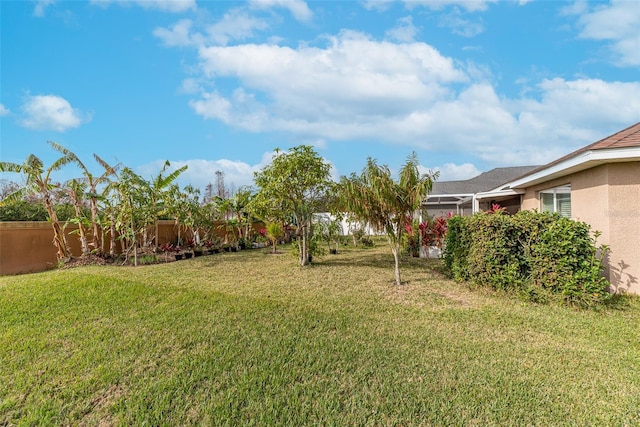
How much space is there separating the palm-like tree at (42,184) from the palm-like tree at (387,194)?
10766 millimetres

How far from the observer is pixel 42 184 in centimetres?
1079

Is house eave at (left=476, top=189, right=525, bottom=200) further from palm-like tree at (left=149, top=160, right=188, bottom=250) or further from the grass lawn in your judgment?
palm-like tree at (left=149, top=160, right=188, bottom=250)

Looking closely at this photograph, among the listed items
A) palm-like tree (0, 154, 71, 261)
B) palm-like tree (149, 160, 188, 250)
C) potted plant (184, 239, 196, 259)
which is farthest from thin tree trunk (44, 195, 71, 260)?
potted plant (184, 239, 196, 259)

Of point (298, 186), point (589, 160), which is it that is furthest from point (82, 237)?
point (589, 160)

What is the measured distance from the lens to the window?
843 centimetres

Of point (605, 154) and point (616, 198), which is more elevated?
point (605, 154)

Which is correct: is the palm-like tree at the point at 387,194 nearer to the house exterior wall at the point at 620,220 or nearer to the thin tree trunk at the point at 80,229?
the house exterior wall at the point at 620,220

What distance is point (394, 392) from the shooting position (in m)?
3.32

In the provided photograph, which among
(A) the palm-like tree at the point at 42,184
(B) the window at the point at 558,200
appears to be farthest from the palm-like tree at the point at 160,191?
(B) the window at the point at 558,200

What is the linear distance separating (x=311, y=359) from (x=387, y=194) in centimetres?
458

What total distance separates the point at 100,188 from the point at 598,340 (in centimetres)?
1574

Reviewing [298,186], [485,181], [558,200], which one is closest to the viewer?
[558,200]

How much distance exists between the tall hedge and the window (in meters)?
1.88

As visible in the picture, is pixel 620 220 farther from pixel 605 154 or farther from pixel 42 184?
pixel 42 184
